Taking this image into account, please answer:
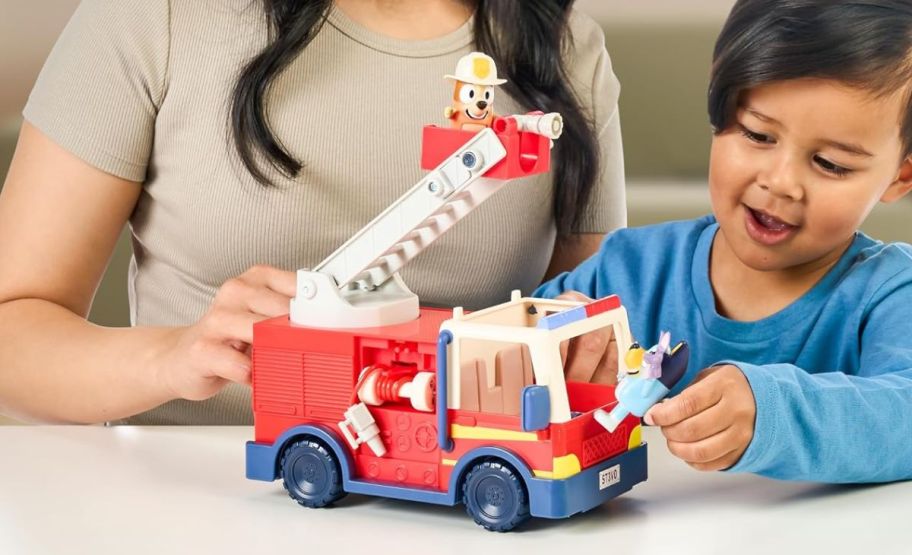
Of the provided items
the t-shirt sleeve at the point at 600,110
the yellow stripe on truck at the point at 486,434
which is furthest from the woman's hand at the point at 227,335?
the t-shirt sleeve at the point at 600,110

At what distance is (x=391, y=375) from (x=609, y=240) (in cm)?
48

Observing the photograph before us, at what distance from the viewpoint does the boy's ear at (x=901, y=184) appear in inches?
40.5

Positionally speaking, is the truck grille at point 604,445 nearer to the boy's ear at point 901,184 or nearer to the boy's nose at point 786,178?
the boy's nose at point 786,178

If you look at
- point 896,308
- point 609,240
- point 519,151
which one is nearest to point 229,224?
point 609,240

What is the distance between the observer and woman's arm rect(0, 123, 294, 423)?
1006 mm

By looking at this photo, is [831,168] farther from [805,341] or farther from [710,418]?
[710,418]

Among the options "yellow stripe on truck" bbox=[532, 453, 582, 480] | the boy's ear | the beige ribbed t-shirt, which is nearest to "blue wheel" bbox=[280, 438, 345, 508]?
"yellow stripe on truck" bbox=[532, 453, 582, 480]

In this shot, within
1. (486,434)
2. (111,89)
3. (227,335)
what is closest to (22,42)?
(111,89)

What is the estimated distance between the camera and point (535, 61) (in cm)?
125

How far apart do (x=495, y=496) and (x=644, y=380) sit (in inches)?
4.6

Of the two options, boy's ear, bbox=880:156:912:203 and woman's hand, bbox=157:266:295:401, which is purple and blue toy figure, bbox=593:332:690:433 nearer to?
woman's hand, bbox=157:266:295:401

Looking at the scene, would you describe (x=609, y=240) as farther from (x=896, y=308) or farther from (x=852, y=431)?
(x=852, y=431)

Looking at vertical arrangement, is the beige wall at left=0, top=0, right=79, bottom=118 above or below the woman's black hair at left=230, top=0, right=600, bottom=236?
above

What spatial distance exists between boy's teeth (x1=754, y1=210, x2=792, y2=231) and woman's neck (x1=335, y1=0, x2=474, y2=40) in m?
0.41
